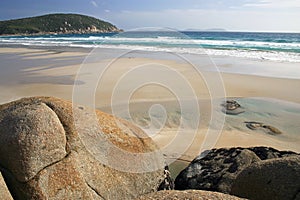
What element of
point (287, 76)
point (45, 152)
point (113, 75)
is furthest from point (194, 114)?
point (287, 76)

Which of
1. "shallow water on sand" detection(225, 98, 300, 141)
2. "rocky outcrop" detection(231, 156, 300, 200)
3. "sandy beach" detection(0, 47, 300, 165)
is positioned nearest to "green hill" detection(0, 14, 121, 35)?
"sandy beach" detection(0, 47, 300, 165)

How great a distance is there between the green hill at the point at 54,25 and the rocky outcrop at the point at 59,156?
116543 millimetres

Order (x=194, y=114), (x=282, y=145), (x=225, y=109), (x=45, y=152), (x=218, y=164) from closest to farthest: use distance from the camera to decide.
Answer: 1. (x=45, y=152)
2. (x=218, y=164)
3. (x=282, y=145)
4. (x=194, y=114)
5. (x=225, y=109)

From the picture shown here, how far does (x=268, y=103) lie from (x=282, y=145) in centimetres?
334

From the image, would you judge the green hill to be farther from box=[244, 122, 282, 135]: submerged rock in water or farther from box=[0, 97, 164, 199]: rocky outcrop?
box=[0, 97, 164, 199]: rocky outcrop

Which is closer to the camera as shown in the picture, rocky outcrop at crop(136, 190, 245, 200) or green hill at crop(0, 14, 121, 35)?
rocky outcrop at crop(136, 190, 245, 200)

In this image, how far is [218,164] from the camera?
14.4 ft

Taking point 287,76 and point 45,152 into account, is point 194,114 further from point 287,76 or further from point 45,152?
point 287,76

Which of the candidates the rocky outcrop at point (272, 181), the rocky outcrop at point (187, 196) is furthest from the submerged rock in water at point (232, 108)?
the rocky outcrop at point (187, 196)

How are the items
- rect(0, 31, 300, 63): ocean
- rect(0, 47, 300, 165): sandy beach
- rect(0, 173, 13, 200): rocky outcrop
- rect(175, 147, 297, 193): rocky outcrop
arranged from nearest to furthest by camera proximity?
rect(0, 173, 13, 200): rocky outcrop < rect(175, 147, 297, 193): rocky outcrop < rect(0, 47, 300, 165): sandy beach < rect(0, 31, 300, 63): ocean

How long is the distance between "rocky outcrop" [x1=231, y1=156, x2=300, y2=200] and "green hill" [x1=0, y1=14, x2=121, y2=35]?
11775cm

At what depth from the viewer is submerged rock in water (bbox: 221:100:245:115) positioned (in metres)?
8.51

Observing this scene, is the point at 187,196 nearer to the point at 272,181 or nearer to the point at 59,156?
the point at 272,181

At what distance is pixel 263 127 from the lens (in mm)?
7414
